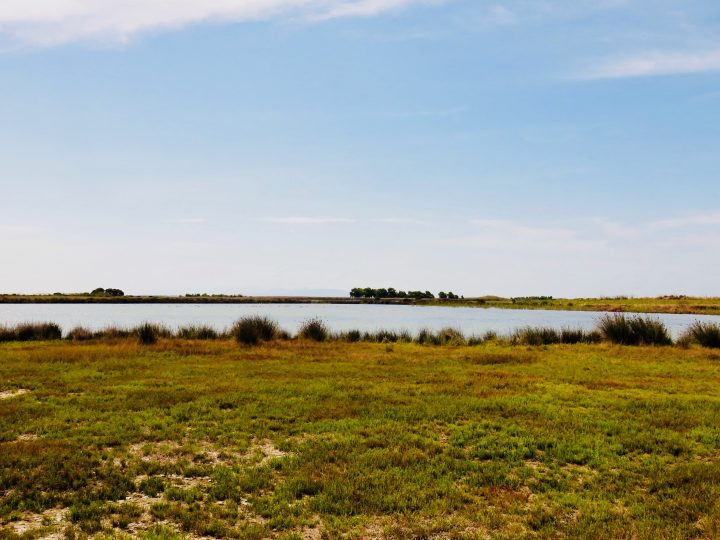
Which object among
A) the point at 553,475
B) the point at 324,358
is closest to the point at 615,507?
the point at 553,475

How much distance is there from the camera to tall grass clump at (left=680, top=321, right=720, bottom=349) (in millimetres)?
28516

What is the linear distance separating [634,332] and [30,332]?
115 feet

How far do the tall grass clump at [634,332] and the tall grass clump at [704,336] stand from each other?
0.96 m

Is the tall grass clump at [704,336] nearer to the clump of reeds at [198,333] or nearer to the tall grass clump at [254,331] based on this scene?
the tall grass clump at [254,331]

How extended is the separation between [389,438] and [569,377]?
34.4ft

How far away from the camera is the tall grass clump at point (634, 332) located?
98.2 ft

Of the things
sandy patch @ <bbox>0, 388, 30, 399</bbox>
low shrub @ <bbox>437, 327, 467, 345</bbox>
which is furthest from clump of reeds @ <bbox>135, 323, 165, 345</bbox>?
low shrub @ <bbox>437, 327, 467, 345</bbox>

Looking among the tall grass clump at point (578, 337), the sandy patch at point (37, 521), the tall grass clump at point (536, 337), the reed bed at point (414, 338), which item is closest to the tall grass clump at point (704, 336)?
the reed bed at point (414, 338)

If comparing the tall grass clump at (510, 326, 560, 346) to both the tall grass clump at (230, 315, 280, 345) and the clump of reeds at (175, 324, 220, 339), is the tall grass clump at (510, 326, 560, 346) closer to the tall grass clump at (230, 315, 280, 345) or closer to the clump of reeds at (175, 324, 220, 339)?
the tall grass clump at (230, 315, 280, 345)

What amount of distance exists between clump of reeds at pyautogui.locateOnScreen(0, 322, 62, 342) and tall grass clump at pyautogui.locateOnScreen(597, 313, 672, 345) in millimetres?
32180

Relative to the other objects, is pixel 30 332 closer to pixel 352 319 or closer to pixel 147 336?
pixel 147 336

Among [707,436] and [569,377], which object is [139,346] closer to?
[569,377]

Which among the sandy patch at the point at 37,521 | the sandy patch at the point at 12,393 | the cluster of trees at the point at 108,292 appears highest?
the cluster of trees at the point at 108,292

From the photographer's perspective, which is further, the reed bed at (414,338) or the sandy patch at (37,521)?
the reed bed at (414,338)
